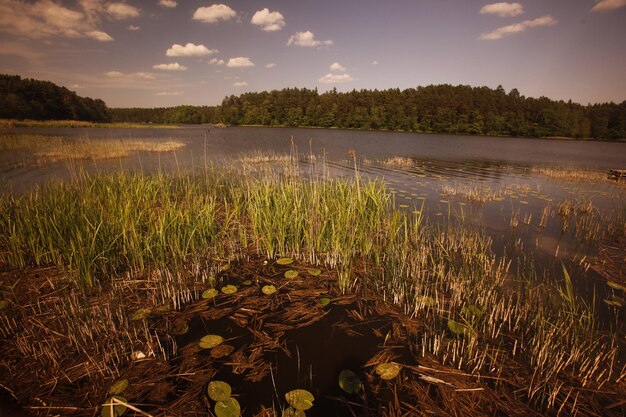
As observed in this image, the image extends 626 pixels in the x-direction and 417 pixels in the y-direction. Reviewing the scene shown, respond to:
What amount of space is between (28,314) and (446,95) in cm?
12732

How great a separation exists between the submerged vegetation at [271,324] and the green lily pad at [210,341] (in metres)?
0.02

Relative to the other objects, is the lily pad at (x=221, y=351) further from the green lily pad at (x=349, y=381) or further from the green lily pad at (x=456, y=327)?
the green lily pad at (x=456, y=327)

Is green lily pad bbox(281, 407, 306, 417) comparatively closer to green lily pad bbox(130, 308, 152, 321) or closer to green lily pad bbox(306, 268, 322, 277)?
green lily pad bbox(130, 308, 152, 321)

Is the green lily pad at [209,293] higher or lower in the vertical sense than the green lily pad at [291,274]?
lower

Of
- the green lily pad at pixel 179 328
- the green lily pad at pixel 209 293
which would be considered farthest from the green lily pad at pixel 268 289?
the green lily pad at pixel 179 328

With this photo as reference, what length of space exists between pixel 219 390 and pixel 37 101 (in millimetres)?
120257

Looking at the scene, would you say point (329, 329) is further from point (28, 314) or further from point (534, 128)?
point (534, 128)

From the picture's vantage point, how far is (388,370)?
2.87 metres

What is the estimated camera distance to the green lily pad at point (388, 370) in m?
2.81

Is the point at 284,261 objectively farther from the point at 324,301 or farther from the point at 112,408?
the point at 112,408

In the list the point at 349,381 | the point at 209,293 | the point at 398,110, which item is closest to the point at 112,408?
the point at 209,293

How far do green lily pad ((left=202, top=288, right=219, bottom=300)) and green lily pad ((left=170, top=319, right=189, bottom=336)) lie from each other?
59 centimetres

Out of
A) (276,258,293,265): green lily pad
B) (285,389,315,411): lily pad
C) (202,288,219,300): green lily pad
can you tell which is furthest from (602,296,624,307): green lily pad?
(202,288,219,300): green lily pad

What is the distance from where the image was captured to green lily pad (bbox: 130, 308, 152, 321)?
139 inches
